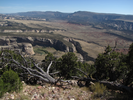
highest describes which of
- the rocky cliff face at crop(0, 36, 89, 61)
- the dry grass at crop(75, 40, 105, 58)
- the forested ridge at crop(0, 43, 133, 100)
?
the forested ridge at crop(0, 43, 133, 100)

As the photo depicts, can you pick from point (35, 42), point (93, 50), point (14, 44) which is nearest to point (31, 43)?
point (35, 42)

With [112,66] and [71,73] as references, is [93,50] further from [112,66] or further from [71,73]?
[112,66]

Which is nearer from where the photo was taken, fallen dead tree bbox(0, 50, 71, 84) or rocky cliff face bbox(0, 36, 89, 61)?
fallen dead tree bbox(0, 50, 71, 84)

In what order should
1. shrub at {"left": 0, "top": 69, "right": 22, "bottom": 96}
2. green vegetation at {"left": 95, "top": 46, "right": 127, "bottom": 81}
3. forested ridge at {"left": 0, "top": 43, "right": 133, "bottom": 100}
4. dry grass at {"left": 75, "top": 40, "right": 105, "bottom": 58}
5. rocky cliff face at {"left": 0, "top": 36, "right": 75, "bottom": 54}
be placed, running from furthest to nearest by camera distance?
rocky cliff face at {"left": 0, "top": 36, "right": 75, "bottom": 54} → dry grass at {"left": 75, "top": 40, "right": 105, "bottom": 58} → green vegetation at {"left": 95, "top": 46, "right": 127, "bottom": 81} → forested ridge at {"left": 0, "top": 43, "right": 133, "bottom": 100} → shrub at {"left": 0, "top": 69, "right": 22, "bottom": 96}

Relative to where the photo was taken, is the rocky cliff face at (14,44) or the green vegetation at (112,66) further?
the rocky cliff face at (14,44)

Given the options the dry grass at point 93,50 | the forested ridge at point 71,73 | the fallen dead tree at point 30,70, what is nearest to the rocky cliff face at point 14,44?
the dry grass at point 93,50

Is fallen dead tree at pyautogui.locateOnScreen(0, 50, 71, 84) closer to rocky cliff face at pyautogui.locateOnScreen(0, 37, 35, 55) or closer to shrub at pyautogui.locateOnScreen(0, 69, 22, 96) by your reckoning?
shrub at pyautogui.locateOnScreen(0, 69, 22, 96)

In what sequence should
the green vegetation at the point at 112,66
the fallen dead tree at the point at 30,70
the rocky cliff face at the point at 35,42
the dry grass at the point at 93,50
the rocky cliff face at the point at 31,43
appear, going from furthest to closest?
the rocky cliff face at the point at 35,42, the rocky cliff face at the point at 31,43, the dry grass at the point at 93,50, the green vegetation at the point at 112,66, the fallen dead tree at the point at 30,70

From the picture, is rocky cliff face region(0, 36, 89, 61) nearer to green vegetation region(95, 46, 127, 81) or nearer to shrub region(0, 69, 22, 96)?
green vegetation region(95, 46, 127, 81)

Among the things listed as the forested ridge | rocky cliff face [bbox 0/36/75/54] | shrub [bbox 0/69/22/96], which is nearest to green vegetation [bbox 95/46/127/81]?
the forested ridge

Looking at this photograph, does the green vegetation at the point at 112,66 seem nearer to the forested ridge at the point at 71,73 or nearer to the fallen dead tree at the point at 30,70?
the forested ridge at the point at 71,73

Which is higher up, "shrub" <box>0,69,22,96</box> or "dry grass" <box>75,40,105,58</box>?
"shrub" <box>0,69,22,96</box>

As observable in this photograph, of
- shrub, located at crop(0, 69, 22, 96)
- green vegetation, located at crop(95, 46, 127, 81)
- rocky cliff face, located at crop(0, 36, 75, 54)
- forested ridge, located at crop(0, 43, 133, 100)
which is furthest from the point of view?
rocky cliff face, located at crop(0, 36, 75, 54)

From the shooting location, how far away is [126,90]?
9.55 metres
